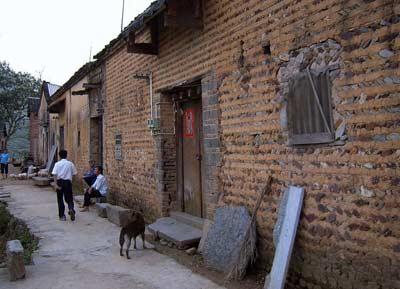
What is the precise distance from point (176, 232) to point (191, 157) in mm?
1456

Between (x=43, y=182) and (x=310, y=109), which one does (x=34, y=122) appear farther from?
(x=310, y=109)

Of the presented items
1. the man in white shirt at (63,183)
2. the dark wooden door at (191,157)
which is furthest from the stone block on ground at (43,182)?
the dark wooden door at (191,157)

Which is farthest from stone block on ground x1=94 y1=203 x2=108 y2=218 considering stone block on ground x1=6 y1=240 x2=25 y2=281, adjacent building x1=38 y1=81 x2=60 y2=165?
adjacent building x1=38 y1=81 x2=60 y2=165

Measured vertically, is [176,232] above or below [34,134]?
below

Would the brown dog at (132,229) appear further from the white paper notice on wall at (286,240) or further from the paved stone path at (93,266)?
the white paper notice on wall at (286,240)

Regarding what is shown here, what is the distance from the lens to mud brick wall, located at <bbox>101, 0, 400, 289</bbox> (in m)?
3.47

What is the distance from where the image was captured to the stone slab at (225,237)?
5.03 meters

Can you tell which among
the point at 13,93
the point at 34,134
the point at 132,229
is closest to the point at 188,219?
the point at 132,229

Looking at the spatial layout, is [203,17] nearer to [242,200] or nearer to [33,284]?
[242,200]

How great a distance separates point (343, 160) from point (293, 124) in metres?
0.81

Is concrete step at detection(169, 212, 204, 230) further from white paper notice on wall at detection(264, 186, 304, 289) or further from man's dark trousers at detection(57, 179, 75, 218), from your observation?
man's dark trousers at detection(57, 179, 75, 218)

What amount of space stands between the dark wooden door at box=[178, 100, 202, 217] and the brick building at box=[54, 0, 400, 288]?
19 mm

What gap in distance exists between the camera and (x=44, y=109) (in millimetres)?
26109

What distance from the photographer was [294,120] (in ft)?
14.7
